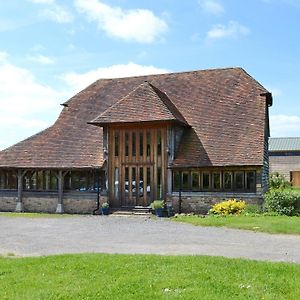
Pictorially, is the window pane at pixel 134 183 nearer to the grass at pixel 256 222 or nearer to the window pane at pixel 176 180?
the window pane at pixel 176 180

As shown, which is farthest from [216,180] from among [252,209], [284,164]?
[284,164]

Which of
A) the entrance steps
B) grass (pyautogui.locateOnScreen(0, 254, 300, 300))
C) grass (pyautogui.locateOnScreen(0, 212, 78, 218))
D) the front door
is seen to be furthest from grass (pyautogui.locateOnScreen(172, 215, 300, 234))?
grass (pyautogui.locateOnScreen(0, 254, 300, 300))

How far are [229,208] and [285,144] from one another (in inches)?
1563

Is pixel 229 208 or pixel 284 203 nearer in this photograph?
pixel 284 203

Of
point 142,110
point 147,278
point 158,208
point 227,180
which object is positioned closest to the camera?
point 147,278

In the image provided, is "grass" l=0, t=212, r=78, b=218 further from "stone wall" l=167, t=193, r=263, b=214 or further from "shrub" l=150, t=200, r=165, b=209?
"stone wall" l=167, t=193, r=263, b=214

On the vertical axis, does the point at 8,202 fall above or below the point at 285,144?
below

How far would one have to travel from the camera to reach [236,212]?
24.5 meters

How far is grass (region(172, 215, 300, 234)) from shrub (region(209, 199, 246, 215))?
1.54 m

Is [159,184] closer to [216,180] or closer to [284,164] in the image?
[216,180]

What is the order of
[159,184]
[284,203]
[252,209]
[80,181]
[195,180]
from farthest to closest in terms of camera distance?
[80,181]
[159,184]
[195,180]
[252,209]
[284,203]

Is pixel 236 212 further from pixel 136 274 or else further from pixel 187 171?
pixel 136 274

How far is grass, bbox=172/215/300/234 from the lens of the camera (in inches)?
730

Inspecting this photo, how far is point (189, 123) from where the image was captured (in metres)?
29.3
